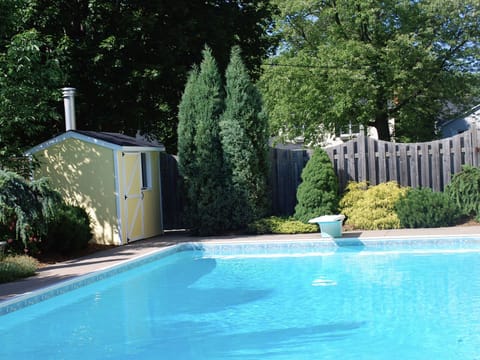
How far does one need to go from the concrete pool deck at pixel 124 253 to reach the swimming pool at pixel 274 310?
1.04 ft

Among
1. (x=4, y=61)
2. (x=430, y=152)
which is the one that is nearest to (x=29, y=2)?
(x=4, y=61)

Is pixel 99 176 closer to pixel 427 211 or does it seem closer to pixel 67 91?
pixel 67 91

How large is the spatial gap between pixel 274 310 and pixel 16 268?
4.52 metres

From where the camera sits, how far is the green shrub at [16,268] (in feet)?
31.5

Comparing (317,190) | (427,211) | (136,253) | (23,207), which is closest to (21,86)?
(23,207)

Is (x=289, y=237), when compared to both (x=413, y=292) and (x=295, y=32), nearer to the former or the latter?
(x=413, y=292)

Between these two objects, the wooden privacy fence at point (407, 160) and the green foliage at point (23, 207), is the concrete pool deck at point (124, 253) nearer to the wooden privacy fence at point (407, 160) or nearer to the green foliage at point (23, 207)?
the green foliage at point (23, 207)

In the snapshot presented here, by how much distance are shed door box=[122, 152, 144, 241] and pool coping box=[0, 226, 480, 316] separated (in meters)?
0.41

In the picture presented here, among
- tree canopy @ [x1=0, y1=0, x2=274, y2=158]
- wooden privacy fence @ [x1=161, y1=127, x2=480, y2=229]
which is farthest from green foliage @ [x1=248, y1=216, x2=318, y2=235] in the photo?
tree canopy @ [x1=0, y1=0, x2=274, y2=158]

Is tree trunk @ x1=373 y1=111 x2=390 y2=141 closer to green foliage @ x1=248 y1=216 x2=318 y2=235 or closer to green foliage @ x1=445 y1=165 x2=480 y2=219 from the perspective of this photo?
green foliage @ x1=445 y1=165 x2=480 y2=219

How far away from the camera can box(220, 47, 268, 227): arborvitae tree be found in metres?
14.4

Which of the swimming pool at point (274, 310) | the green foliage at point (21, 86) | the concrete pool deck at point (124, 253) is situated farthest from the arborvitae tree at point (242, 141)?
the green foliage at point (21, 86)

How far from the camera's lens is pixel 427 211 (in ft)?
45.4

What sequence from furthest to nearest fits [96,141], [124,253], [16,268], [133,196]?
1. [133,196]
2. [96,141]
3. [124,253]
4. [16,268]
